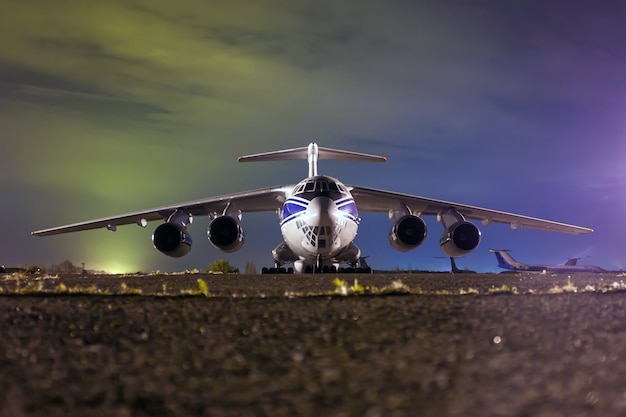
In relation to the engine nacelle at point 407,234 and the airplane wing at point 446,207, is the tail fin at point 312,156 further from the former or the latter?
the engine nacelle at point 407,234

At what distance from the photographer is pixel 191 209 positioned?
Result: 19.7 m

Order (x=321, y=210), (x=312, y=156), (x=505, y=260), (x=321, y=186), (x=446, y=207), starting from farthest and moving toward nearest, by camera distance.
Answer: (x=505, y=260), (x=312, y=156), (x=446, y=207), (x=321, y=186), (x=321, y=210)

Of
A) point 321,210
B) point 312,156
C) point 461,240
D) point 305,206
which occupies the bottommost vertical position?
point 461,240

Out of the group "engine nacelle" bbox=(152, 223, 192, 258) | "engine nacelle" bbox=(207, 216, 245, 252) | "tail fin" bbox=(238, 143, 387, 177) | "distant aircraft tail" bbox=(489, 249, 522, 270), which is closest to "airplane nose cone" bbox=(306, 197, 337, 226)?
"engine nacelle" bbox=(207, 216, 245, 252)

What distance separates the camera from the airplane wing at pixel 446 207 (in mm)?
19328

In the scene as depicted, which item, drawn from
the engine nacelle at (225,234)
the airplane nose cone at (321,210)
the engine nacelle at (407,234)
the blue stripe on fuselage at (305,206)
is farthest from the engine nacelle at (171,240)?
the engine nacelle at (407,234)

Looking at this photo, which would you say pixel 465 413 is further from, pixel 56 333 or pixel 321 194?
pixel 321 194

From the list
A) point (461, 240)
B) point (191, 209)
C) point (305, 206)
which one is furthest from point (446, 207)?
point (191, 209)

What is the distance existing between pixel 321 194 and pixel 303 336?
41.0 feet

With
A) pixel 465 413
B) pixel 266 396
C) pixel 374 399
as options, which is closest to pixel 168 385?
pixel 266 396

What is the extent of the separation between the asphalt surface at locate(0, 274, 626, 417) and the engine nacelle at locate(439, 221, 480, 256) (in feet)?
45.5

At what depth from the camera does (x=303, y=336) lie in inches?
97.2

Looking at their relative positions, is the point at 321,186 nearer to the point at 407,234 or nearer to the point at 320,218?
the point at 320,218

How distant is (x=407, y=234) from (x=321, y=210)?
12.4 feet
